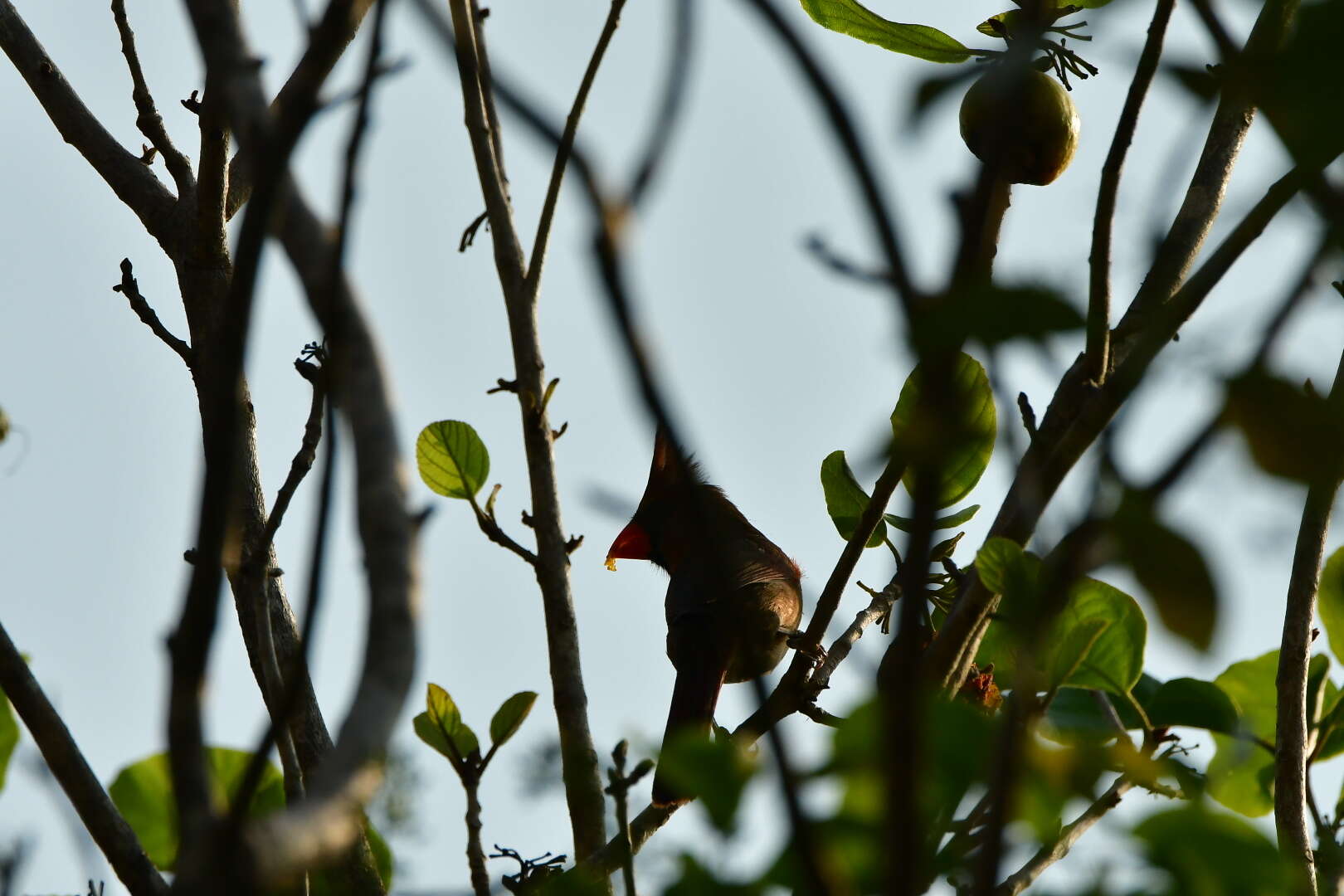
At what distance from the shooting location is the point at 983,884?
2.83 ft

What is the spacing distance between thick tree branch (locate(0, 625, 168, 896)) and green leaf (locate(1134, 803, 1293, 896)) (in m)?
1.28

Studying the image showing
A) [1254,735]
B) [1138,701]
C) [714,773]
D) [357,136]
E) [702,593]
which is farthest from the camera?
[702,593]

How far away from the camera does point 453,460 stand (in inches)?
91.6

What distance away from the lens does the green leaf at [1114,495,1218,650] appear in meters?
0.73

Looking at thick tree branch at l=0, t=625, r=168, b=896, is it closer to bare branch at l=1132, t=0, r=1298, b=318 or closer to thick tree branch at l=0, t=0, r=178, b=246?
thick tree branch at l=0, t=0, r=178, b=246

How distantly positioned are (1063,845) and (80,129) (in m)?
2.50

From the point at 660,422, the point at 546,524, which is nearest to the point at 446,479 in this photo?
the point at 546,524

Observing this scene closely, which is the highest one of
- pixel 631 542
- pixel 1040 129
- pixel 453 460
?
pixel 631 542

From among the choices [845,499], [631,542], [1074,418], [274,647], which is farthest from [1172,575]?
[631,542]

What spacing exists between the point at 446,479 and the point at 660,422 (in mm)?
1575

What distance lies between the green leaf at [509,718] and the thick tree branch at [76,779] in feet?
1.70

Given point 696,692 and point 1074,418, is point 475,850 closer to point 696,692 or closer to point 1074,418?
point 1074,418

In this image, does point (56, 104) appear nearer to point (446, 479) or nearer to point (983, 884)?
point (446, 479)

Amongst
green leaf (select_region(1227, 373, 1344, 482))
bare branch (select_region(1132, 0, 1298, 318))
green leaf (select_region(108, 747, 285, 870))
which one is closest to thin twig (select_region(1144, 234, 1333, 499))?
green leaf (select_region(1227, 373, 1344, 482))
